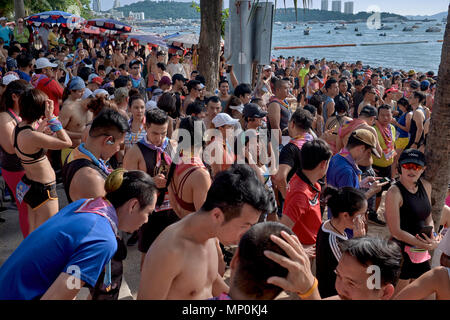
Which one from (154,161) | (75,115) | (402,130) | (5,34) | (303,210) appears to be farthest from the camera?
(5,34)

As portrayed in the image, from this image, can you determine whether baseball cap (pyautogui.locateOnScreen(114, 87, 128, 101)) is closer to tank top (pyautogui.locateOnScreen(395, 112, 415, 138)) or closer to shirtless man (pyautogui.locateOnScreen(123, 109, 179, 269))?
shirtless man (pyautogui.locateOnScreen(123, 109, 179, 269))

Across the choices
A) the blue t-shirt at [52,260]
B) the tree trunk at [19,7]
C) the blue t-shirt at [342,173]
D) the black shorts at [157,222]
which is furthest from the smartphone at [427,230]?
the tree trunk at [19,7]

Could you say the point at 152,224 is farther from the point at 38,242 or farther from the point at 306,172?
the point at 38,242

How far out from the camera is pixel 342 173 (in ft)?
13.9

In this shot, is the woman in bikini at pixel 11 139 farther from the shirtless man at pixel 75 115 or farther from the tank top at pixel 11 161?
the shirtless man at pixel 75 115

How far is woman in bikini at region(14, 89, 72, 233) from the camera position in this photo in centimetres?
379

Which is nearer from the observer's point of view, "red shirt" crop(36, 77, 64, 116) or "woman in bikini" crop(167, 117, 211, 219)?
"woman in bikini" crop(167, 117, 211, 219)

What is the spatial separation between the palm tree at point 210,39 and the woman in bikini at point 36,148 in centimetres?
641

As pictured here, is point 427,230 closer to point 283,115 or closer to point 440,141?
point 440,141

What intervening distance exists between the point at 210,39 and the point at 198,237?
825 cm

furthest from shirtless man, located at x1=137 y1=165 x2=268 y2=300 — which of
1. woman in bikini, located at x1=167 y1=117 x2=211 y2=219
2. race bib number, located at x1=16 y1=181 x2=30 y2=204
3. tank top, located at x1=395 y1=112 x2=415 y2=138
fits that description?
tank top, located at x1=395 y1=112 x2=415 y2=138

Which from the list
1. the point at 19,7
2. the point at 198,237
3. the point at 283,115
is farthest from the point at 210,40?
the point at 19,7

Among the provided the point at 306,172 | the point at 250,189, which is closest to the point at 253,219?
the point at 250,189
